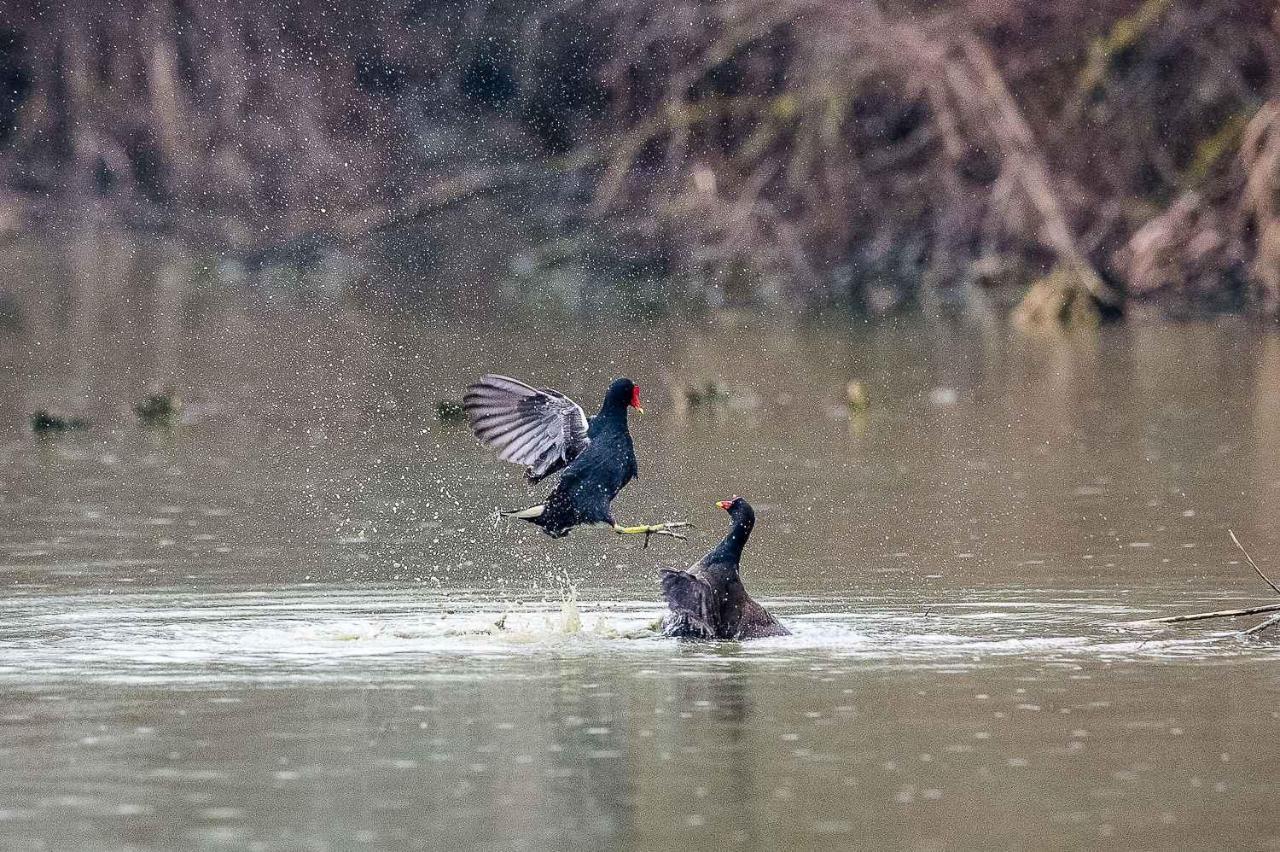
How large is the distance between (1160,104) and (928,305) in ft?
9.66

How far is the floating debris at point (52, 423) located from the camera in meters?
17.1

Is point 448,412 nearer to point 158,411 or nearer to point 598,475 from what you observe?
point 158,411

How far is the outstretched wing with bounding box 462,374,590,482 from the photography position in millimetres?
9977

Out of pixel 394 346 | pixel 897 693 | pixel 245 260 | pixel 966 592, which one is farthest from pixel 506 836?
pixel 245 260

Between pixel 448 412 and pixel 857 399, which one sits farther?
pixel 857 399

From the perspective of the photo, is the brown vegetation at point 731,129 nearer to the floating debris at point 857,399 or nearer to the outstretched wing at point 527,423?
the floating debris at point 857,399

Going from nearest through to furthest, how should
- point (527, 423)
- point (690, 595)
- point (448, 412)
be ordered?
point (690, 595) < point (527, 423) < point (448, 412)

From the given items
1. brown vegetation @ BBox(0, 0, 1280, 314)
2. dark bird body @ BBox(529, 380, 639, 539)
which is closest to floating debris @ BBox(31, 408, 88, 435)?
dark bird body @ BBox(529, 380, 639, 539)

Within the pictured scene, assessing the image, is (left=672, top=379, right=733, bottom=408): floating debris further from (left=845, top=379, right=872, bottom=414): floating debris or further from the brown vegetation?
the brown vegetation

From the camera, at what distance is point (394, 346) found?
76.4 ft

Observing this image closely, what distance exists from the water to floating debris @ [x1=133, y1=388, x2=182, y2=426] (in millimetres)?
140

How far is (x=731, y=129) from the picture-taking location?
2739cm

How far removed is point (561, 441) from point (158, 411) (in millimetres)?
8186

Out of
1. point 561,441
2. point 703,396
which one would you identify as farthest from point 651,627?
point 703,396
